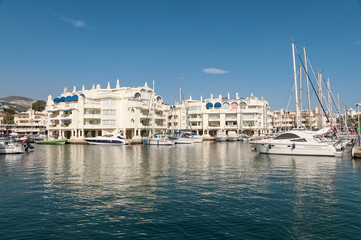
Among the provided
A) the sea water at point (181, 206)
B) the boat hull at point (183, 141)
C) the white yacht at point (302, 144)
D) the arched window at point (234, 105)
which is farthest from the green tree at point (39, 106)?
the white yacht at point (302, 144)

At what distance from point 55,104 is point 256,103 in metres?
72.3

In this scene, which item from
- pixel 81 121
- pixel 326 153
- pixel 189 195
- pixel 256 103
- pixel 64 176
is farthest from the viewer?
pixel 256 103

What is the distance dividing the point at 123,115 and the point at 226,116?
4041 cm

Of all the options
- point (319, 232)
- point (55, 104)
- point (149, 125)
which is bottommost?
point (319, 232)

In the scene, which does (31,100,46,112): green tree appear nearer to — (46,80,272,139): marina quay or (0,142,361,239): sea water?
(46,80,272,139): marina quay

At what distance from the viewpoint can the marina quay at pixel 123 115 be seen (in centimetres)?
7806

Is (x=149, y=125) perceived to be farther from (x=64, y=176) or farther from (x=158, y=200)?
(x=158, y=200)

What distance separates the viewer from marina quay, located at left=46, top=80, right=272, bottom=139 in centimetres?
7806

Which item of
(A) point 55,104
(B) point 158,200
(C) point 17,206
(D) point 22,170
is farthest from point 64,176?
(A) point 55,104

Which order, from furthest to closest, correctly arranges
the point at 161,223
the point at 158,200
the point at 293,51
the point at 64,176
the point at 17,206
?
the point at 293,51, the point at 64,176, the point at 158,200, the point at 17,206, the point at 161,223

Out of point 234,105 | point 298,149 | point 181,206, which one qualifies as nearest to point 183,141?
point 298,149

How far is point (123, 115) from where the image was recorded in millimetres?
78438

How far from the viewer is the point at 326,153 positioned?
119ft

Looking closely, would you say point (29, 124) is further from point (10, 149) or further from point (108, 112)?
point (10, 149)
